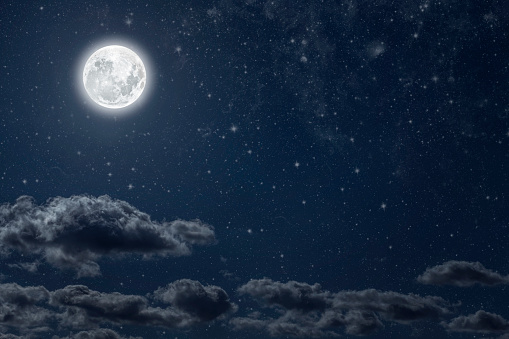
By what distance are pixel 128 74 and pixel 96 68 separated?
257cm

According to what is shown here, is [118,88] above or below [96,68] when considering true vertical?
below

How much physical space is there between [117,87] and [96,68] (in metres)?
2.52

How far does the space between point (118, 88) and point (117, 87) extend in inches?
4.3

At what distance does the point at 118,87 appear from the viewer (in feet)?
82.3

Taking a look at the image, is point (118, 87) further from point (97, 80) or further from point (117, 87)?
point (97, 80)

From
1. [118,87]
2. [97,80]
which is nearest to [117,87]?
[118,87]

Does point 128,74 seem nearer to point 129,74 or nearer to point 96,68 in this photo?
point 129,74

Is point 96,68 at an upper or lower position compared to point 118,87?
upper

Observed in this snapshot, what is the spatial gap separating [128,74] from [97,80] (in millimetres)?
2442

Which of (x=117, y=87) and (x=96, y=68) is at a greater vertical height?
(x=96, y=68)

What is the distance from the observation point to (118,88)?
82.2 ft

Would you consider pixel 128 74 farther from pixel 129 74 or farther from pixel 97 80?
pixel 97 80

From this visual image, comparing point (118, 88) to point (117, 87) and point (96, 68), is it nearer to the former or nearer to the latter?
point (117, 87)

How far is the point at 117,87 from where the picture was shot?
25.0 metres
